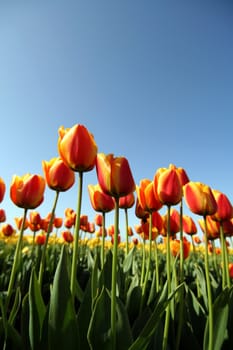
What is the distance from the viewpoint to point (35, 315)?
4.14 ft

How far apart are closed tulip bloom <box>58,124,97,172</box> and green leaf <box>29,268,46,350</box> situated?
552mm

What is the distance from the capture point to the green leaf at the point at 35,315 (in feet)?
4.00

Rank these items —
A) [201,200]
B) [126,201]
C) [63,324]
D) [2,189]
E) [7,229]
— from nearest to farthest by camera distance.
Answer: [63,324]
[201,200]
[126,201]
[2,189]
[7,229]

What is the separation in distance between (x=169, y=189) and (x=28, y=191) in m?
0.98

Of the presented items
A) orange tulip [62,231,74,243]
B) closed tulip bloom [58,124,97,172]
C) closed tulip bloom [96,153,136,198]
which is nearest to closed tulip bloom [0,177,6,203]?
closed tulip bloom [58,124,97,172]

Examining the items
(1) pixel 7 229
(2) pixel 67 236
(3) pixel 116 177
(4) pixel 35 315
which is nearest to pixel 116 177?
(3) pixel 116 177

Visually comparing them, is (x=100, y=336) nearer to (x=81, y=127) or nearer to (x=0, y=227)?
(x=81, y=127)

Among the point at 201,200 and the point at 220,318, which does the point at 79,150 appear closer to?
the point at 201,200

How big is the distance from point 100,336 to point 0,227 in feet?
16.9

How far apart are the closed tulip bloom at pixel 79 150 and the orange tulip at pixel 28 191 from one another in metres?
0.66

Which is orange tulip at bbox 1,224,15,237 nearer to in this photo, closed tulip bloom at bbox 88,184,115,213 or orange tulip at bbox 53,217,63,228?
orange tulip at bbox 53,217,63,228

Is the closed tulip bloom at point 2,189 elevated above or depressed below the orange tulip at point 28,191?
above

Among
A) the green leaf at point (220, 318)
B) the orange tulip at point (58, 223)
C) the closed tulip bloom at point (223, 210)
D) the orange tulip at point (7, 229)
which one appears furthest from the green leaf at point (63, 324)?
the orange tulip at point (7, 229)

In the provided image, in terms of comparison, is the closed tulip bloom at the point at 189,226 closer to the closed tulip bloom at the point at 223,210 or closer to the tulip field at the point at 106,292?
the tulip field at the point at 106,292
